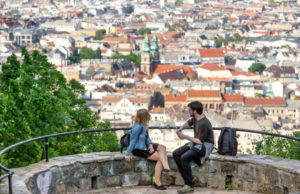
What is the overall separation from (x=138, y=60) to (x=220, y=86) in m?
26.9

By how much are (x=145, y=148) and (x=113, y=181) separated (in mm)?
631

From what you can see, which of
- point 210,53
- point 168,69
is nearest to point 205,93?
point 168,69

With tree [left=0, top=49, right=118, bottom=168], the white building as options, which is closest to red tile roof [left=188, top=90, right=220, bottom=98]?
the white building

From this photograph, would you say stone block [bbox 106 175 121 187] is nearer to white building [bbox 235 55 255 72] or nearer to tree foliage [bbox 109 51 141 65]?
tree foliage [bbox 109 51 141 65]

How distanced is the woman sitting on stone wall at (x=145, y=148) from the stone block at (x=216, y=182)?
55 centimetres

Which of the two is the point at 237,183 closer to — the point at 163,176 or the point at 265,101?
the point at 163,176

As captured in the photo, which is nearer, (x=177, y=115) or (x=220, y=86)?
(x=177, y=115)

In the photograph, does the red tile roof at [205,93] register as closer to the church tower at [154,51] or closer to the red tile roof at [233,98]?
the red tile roof at [233,98]

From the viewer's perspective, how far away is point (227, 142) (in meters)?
10.9

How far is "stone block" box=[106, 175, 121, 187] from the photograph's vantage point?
1074cm

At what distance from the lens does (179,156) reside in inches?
417

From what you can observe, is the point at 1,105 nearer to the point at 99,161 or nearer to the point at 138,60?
the point at 99,161

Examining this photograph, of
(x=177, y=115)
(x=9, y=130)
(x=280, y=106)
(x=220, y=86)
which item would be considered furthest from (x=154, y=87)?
(x=9, y=130)

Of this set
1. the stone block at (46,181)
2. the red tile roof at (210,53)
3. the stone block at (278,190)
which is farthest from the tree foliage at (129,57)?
the stone block at (46,181)
